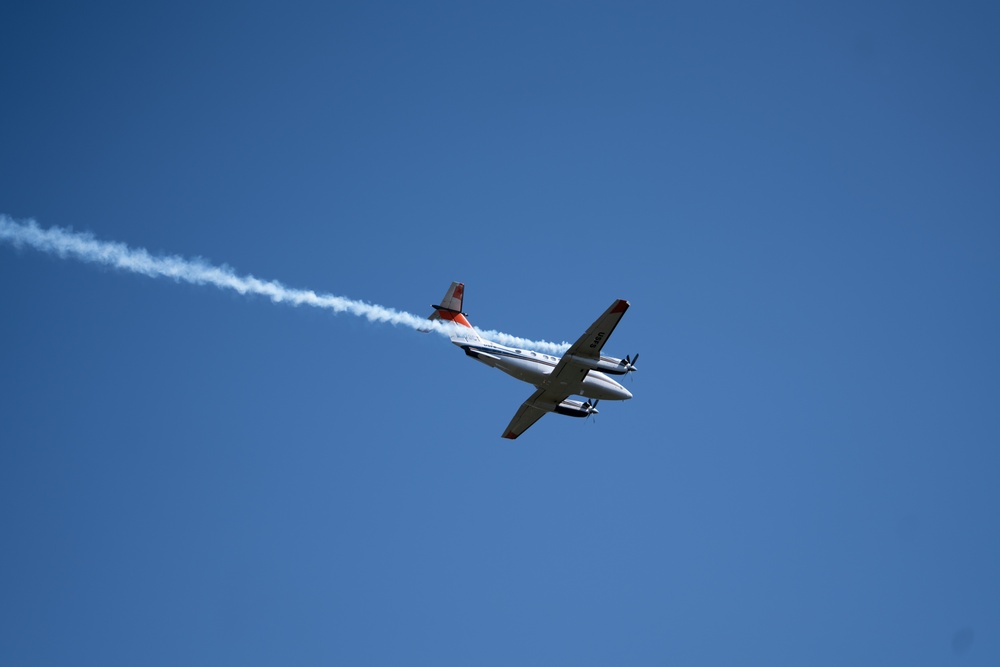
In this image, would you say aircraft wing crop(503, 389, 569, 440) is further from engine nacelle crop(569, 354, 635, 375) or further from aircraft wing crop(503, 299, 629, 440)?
engine nacelle crop(569, 354, 635, 375)

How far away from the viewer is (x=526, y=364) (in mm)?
46125

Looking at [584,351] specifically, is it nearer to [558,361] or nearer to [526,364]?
[558,361]

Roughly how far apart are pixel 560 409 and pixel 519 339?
515cm

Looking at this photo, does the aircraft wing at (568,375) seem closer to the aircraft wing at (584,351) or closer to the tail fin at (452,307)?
the aircraft wing at (584,351)

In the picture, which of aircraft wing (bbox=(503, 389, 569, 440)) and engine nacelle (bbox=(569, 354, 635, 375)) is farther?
aircraft wing (bbox=(503, 389, 569, 440))

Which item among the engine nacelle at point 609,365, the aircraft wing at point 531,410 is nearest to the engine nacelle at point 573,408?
the aircraft wing at point 531,410

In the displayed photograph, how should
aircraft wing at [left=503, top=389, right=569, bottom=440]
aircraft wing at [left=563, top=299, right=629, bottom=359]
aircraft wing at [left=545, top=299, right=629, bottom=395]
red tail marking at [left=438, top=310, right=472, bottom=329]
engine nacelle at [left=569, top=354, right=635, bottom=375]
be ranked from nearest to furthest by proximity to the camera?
aircraft wing at [left=563, top=299, right=629, bottom=359], aircraft wing at [left=545, top=299, right=629, bottom=395], engine nacelle at [left=569, top=354, right=635, bottom=375], red tail marking at [left=438, top=310, right=472, bottom=329], aircraft wing at [left=503, top=389, right=569, bottom=440]

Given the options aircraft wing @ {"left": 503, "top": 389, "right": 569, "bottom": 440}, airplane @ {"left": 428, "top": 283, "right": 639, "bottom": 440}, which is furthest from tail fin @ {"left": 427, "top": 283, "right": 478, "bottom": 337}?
aircraft wing @ {"left": 503, "top": 389, "right": 569, "bottom": 440}

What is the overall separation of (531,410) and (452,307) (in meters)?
7.13

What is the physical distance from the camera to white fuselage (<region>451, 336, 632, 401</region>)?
45.9 metres

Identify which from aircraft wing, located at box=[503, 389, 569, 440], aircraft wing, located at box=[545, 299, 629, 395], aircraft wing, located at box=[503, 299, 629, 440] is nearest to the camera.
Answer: aircraft wing, located at box=[545, 299, 629, 395]

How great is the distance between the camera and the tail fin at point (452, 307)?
156ft

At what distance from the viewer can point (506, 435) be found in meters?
51.5

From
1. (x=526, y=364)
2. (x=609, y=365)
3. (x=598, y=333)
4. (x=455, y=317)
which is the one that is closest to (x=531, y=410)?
(x=526, y=364)
